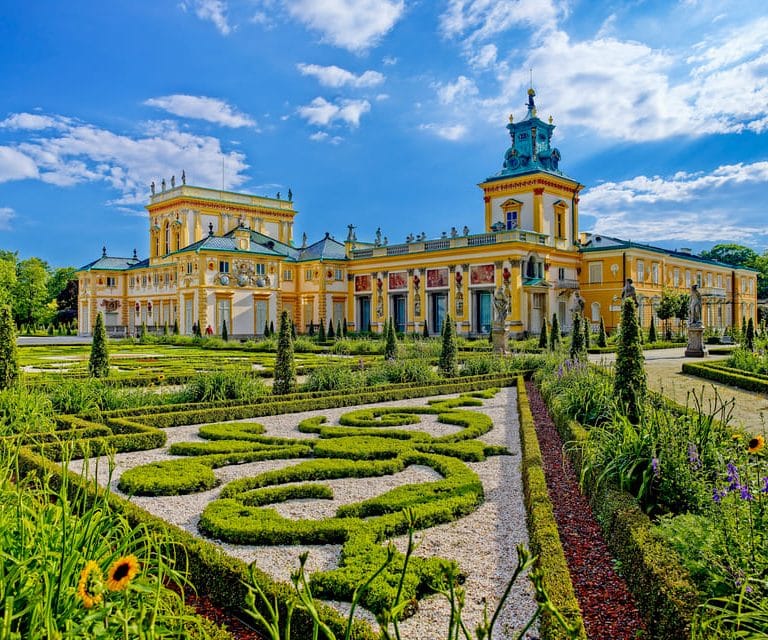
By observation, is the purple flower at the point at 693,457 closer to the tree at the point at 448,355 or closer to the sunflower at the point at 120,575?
the sunflower at the point at 120,575

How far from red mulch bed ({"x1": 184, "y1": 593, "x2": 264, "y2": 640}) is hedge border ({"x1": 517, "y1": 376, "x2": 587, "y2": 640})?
151 centimetres

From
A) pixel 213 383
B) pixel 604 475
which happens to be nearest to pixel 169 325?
pixel 213 383

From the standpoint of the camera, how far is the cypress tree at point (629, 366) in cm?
688

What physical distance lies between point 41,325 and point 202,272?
2657 centimetres

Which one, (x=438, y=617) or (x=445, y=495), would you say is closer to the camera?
(x=438, y=617)

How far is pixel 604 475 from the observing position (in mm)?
5008

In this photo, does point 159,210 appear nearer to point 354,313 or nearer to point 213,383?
point 354,313

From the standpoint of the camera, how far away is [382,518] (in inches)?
185

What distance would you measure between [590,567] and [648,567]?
0.76 meters

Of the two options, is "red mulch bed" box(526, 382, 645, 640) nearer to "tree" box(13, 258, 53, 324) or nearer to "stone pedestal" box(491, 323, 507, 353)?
"stone pedestal" box(491, 323, 507, 353)

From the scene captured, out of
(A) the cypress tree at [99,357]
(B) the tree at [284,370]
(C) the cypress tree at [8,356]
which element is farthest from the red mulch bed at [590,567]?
(A) the cypress tree at [99,357]

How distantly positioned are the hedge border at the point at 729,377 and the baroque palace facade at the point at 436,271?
19392mm

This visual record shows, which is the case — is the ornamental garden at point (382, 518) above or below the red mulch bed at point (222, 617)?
above

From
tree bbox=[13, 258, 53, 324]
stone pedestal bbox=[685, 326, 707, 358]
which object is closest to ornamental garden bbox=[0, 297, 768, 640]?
stone pedestal bbox=[685, 326, 707, 358]
